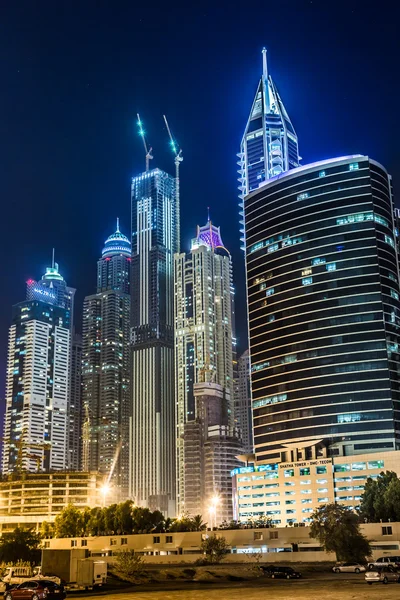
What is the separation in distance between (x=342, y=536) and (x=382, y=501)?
1551 inches

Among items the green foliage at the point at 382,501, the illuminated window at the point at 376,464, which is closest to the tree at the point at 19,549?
the green foliage at the point at 382,501

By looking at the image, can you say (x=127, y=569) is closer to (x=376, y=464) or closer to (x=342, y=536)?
(x=342, y=536)

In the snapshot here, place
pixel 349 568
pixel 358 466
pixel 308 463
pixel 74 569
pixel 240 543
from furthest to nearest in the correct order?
pixel 308 463
pixel 358 466
pixel 240 543
pixel 349 568
pixel 74 569

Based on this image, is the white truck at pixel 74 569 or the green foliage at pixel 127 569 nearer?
the white truck at pixel 74 569

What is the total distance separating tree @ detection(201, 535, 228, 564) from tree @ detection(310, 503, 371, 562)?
18.6 metres

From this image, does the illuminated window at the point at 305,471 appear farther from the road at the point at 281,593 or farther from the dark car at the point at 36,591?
the dark car at the point at 36,591

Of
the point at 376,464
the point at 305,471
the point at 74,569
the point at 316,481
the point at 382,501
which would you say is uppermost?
the point at 376,464

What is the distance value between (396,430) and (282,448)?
111 ft

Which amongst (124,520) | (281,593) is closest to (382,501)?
(124,520)

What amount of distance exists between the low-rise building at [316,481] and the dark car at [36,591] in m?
134

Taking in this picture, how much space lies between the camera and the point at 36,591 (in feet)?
160

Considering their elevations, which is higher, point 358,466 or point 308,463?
point 308,463

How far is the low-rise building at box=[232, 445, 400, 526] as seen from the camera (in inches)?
6988

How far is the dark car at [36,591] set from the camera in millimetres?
48750
